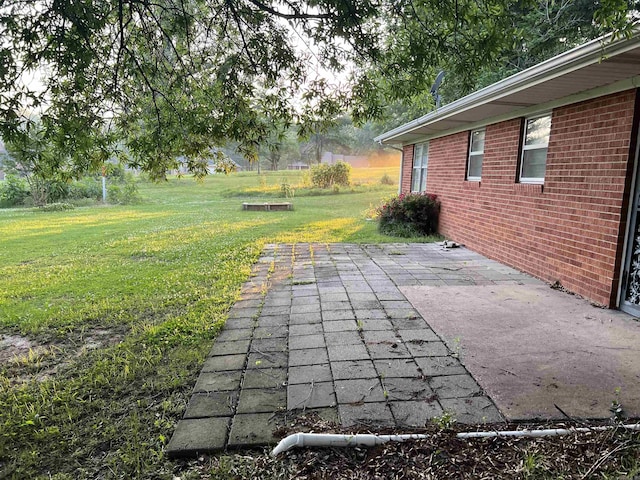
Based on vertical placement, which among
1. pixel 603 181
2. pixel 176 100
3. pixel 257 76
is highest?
pixel 257 76

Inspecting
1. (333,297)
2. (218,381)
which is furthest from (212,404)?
(333,297)

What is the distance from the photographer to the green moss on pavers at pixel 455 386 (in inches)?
104

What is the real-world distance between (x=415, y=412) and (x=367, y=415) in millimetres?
291

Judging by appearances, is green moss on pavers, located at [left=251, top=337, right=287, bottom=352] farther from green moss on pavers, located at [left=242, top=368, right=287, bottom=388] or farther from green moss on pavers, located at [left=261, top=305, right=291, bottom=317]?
green moss on pavers, located at [left=261, top=305, right=291, bottom=317]

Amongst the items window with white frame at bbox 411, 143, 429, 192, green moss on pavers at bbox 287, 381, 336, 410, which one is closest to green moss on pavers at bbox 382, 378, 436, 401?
green moss on pavers at bbox 287, 381, 336, 410

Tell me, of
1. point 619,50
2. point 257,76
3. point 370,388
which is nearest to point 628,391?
point 370,388

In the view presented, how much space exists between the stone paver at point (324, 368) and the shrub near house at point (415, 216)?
441cm

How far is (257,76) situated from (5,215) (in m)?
15.4

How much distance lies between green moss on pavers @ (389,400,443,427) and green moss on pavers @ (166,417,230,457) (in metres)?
1.00

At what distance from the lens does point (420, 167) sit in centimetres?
1158

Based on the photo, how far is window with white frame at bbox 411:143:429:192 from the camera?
11.2 meters

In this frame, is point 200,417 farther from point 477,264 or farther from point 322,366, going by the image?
point 477,264

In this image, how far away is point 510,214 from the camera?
6.57 metres

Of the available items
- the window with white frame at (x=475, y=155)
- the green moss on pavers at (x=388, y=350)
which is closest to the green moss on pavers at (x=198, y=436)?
the green moss on pavers at (x=388, y=350)
